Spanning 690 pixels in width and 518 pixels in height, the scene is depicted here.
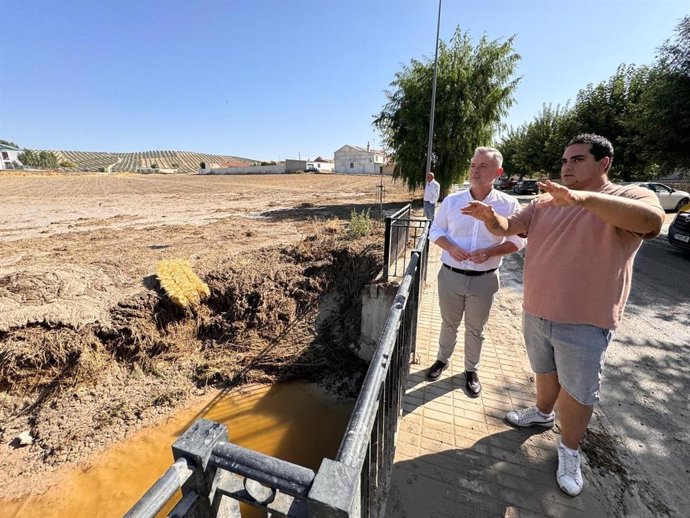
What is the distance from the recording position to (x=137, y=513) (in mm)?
770

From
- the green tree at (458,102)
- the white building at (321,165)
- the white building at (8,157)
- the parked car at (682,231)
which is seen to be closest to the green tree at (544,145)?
the green tree at (458,102)

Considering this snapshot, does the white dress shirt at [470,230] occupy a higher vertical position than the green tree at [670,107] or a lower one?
lower

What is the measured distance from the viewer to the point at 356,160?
8031cm

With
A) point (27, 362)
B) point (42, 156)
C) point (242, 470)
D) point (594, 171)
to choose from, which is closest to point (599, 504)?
point (594, 171)

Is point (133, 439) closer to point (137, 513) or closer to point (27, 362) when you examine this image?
point (27, 362)

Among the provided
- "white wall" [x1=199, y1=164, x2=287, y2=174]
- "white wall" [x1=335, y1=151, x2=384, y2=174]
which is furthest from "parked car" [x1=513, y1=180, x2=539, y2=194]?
"white wall" [x1=199, y1=164, x2=287, y2=174]

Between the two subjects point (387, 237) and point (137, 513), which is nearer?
point (137, 513)

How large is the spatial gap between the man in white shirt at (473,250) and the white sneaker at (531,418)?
38 centimetres

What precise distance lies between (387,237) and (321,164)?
90.6m

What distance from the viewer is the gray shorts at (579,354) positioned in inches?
72.7

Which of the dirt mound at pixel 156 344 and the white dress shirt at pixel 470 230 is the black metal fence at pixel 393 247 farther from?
the white dress shirt at pixel 470 230

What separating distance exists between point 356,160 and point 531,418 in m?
81.9

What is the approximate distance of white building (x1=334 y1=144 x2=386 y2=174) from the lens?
76.8 m

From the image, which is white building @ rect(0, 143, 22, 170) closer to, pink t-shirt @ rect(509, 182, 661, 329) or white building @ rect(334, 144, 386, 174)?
white building @ rect(334, 144, 386, 174)
